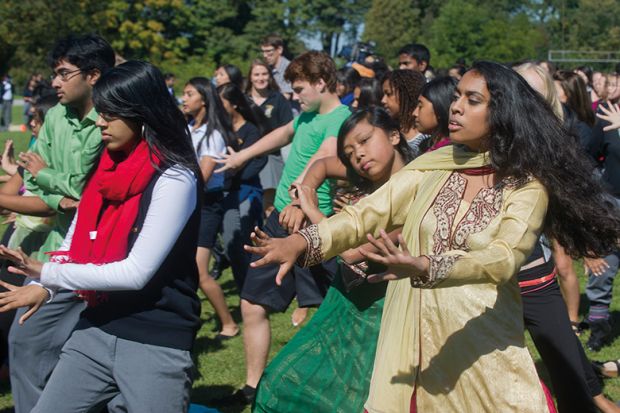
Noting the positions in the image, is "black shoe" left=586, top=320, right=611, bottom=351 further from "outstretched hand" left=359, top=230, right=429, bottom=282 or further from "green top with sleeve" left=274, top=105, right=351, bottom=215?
"outstretched hand" left=359, top=230, right=429, bottom=282

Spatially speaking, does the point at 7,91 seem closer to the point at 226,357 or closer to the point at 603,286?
the point at 226,357

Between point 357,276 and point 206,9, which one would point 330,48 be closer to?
point 206,9

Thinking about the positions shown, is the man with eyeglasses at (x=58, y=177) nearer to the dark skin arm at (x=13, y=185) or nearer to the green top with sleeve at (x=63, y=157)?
the green top with sleeve at (x=63, y=157)

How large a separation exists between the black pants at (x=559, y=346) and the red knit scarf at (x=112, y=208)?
84.5 inches

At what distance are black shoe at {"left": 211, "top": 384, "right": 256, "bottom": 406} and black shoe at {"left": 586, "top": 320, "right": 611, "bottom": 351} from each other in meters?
2.67

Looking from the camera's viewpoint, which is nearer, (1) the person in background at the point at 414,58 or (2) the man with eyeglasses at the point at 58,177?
(2) the man with eyeglasses at the point at 58,177

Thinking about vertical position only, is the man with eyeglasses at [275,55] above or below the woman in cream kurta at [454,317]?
below

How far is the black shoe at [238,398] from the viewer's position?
5.76 meters

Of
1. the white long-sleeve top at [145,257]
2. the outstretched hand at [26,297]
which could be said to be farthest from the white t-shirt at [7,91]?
the white long-sleeve top at [145,257]

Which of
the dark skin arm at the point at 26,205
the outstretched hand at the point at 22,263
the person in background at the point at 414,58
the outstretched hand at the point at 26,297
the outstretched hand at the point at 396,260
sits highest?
the outstretched hand at the point at 396,260

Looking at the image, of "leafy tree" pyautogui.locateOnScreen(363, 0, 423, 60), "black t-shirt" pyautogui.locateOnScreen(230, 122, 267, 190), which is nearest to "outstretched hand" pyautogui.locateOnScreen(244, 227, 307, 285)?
"black t-shirt" pyautogui.locateOnScreen(230, 122, 267, 190)

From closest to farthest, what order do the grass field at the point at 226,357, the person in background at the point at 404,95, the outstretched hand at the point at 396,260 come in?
the outstretched hand at the point at 396,260
the person in background at the point at 404,95
the grass field at the point at 226,357

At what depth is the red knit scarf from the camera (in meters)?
3.46

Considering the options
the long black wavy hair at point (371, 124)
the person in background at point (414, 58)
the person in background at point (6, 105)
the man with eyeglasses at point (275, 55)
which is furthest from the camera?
the person in background at point (6, 105)
